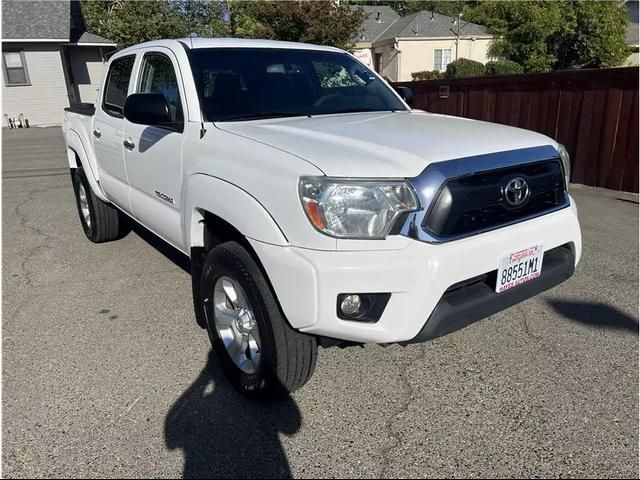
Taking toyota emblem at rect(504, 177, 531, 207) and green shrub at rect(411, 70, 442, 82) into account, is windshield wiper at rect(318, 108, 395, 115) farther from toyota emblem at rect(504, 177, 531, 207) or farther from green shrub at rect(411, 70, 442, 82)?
green shrub at rect(411, 70, 442, 82)

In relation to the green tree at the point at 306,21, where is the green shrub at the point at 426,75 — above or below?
below

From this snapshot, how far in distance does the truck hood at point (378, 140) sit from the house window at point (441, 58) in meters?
32.7

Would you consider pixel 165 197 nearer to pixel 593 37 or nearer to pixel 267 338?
pixel 267 338

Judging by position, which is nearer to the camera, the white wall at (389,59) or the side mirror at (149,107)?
the side mirror at (149,107)

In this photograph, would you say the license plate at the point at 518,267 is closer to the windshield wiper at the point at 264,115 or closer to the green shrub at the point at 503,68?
the windshield wiper at the point at 264,115

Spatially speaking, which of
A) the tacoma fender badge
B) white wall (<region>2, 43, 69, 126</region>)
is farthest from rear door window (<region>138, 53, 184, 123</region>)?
white wall (<region>2, 43, 69, 126</region>)

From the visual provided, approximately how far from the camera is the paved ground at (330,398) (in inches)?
91.8

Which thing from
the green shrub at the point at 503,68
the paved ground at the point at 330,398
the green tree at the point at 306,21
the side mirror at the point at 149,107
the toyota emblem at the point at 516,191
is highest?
the green tree at the point at 306,21

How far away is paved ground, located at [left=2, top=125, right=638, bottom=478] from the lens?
7.65 feet

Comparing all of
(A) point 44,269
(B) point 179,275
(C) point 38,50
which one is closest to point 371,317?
(B) point 179,275

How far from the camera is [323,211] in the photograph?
2180mm

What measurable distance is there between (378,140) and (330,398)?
4.58ft

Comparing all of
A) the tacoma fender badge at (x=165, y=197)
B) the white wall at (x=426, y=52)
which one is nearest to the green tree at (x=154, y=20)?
the white wall at (x=426, y=52)

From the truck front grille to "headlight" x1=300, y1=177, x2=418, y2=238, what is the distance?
15cm
